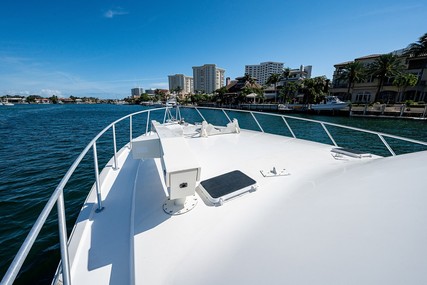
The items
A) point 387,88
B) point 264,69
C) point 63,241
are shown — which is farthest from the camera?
point 264,69

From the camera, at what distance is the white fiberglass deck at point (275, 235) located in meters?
0.83

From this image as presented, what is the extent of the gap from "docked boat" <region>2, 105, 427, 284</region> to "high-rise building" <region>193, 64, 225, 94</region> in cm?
12206

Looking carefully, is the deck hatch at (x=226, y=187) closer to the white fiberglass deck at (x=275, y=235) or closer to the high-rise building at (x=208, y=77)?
the white fiberglass deck at (x=275, y=235)

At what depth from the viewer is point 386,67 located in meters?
28.7

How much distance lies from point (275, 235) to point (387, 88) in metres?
43.5

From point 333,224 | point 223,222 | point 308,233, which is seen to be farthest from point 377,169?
point 223,222

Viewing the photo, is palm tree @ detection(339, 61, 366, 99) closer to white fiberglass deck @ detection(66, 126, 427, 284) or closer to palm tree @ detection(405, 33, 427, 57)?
palm tree @ detection(405, 33, 427, 57)

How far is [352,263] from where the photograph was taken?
814mm

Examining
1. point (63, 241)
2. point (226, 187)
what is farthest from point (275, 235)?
point (63, 241)

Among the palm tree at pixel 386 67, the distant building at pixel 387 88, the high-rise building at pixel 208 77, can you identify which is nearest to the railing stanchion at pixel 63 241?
the palm tree at pixel 386 67

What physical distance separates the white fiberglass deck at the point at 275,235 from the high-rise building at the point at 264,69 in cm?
12714

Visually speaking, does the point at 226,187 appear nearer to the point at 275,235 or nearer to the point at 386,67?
the point at 275,235

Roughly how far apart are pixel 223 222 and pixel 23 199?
4888 millimetres

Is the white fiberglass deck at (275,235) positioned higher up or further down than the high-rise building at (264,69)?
further down
